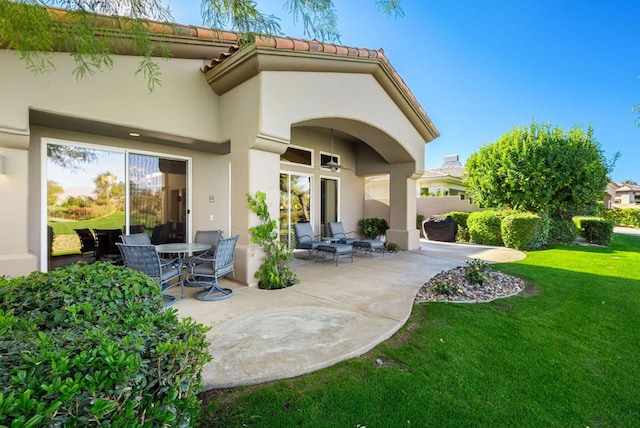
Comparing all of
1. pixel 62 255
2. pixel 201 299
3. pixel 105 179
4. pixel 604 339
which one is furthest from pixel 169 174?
pixel 604 339

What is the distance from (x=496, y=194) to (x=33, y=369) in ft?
49.6

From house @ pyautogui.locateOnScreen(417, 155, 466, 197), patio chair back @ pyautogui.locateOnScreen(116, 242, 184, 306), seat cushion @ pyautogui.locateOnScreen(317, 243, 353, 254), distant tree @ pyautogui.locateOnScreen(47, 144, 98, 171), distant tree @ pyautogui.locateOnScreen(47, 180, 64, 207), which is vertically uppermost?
house @ pyautogui.locateOnScreen(417, 155, 466, 197)

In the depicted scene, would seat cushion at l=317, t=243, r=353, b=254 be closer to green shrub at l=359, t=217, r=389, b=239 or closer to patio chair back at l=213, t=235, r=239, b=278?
patio chair back at l=213, t=235, r=239, b=278

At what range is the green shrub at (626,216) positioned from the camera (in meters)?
24.0

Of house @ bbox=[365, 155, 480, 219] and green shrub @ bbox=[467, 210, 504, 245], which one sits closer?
Result: green shrub @ bbox=[467, 210, 504, 245]

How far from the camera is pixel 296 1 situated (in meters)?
3.22

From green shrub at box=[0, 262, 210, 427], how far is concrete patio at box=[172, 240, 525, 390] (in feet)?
3.77

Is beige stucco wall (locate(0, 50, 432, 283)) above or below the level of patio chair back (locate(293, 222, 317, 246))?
above

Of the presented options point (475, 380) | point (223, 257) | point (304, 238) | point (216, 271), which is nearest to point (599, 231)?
point (304, 238)

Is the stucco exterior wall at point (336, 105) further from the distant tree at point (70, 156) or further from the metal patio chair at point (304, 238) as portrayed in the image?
the distant tree at point (70, 156)

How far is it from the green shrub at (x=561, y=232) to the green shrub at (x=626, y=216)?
1690 cm

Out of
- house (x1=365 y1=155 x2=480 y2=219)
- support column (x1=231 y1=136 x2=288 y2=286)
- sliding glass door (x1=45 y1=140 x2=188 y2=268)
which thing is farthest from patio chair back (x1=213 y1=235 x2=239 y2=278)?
→ house (x1=365 y1=155 x2=480 y2=219)

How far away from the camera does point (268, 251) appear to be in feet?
19.6

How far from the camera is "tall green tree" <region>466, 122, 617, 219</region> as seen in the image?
11.7m
